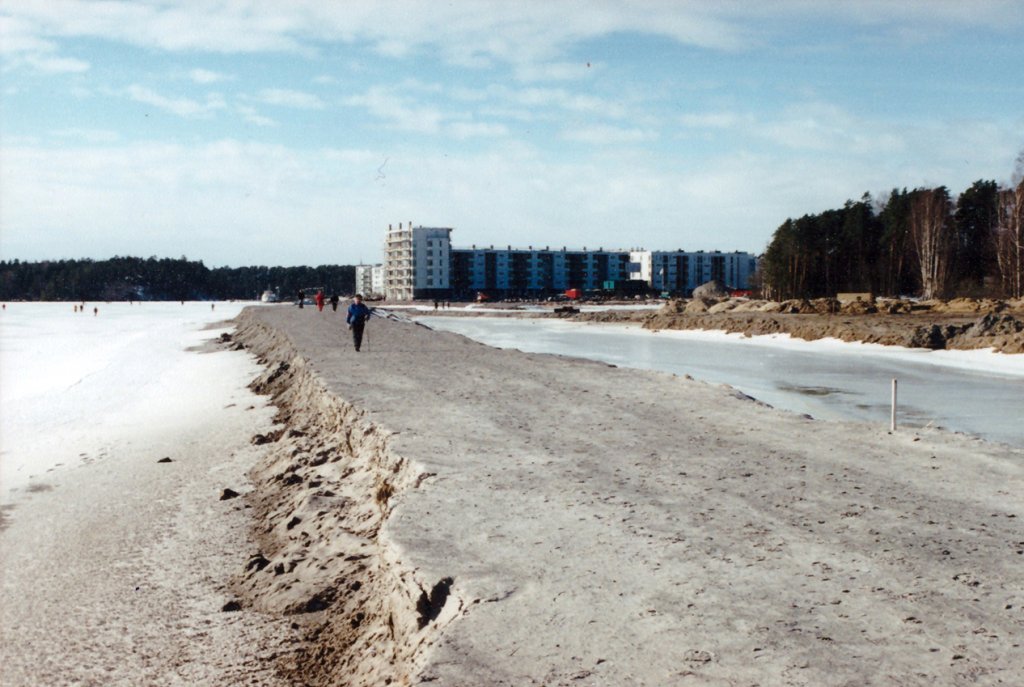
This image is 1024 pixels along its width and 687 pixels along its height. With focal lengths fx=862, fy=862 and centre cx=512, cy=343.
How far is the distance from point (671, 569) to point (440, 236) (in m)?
175

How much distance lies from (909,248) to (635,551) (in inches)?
3422

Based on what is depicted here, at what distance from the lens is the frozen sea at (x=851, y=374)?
1784 centimetres

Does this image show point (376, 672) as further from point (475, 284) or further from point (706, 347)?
point (475, 284)

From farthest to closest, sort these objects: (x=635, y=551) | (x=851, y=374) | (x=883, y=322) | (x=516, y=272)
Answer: (x=516, y=272) → (x=883, y=322) → (x=851, y=374) → (x=635, y=551)

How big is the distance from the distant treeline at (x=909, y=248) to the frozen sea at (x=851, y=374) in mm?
28371

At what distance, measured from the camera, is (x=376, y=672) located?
5949 mm

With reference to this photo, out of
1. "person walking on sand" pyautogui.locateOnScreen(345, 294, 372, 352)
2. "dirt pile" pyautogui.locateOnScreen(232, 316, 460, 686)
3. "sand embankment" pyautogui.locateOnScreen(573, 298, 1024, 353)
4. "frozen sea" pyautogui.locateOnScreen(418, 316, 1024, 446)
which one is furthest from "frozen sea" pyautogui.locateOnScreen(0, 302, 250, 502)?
"sand embankment" pyautogui.locateOnScreen(573, 298, 1024, 353)

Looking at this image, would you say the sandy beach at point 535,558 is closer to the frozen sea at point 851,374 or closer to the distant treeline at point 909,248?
the frozen sea at point 851,374

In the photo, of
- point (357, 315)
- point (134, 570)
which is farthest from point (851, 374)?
point (134, 570)

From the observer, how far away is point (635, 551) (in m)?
7.08

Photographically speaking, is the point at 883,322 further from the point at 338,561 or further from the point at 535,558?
the point at 535,558

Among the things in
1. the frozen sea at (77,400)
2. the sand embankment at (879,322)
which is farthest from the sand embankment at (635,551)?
the sand embankment at (879,322)

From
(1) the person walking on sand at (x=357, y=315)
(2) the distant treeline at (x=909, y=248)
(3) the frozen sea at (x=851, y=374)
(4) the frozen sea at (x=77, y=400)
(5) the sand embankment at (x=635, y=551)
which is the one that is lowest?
(4) the frozen sea at (x=77, y=400)

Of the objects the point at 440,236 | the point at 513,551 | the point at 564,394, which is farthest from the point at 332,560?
the point at 440,236
